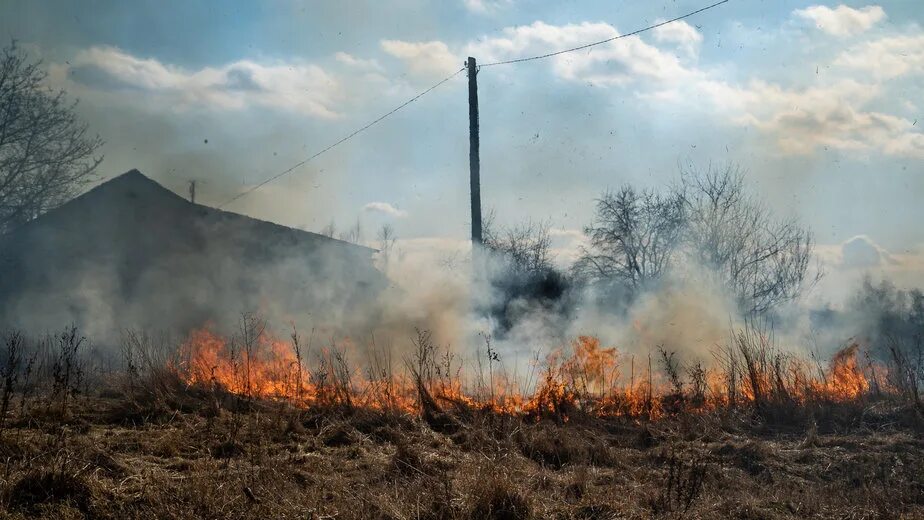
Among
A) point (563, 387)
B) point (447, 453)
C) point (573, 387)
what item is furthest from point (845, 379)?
point (447, 453)

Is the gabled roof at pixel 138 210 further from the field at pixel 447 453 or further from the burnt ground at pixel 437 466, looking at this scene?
the burnt ground at pixel 437 466

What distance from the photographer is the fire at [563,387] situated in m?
10.9

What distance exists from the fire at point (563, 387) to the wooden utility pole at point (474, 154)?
3613 mm

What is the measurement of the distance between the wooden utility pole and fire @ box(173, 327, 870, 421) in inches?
142

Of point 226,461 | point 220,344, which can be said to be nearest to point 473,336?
point 220,344

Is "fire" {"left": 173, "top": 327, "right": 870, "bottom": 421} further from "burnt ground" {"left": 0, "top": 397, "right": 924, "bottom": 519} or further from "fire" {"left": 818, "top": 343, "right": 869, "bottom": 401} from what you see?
"burnt ground" {"left": 0, "top": 397, "right": 924, "bottom": 519}

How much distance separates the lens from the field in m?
6.06

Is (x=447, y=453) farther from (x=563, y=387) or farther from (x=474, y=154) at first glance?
(x=474, y=154)

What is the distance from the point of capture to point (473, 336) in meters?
17.6

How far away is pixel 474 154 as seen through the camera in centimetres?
1677

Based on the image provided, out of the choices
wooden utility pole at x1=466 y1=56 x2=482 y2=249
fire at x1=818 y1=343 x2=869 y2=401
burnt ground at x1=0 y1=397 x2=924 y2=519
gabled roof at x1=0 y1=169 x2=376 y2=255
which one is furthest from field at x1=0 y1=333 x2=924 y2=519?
gabled roof at x1=0 y1=169 x2=376 y2=255

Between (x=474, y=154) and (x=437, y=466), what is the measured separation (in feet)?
32.9

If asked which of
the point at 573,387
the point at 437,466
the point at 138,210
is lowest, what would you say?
the point at 437,466

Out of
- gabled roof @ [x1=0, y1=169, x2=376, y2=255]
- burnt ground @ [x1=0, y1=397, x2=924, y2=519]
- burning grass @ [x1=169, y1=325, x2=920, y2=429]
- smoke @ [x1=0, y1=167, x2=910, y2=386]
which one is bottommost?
burnt ground @ [x1=0, y1=397, x2=924, y2=519]
